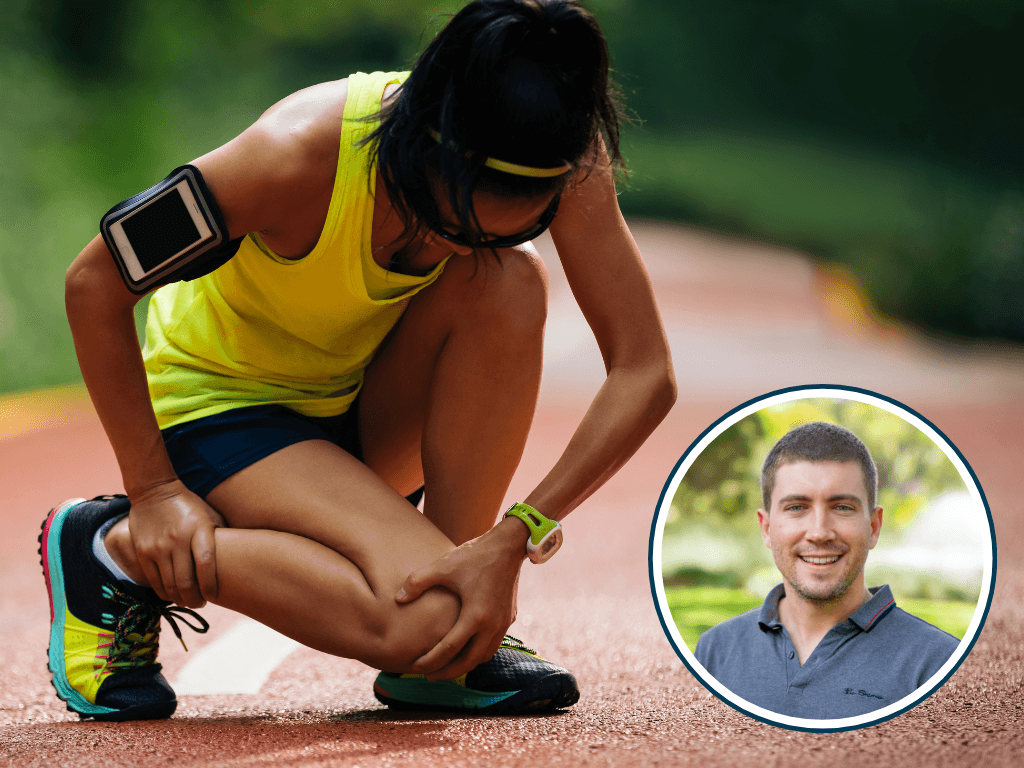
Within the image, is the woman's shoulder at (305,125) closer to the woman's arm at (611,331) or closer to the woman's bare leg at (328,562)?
the woman's arm at (611,331)

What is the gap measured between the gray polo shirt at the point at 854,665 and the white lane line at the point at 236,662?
89 cm

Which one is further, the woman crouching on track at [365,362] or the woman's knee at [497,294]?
the woman's knee at [497,294]

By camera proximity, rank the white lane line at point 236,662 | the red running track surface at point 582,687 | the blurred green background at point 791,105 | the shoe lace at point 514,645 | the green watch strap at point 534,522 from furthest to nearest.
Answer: the blurred green background at point 791,105, the white lane line at point 236,662, the shoe lace at point 514,645, the green watch strap at point 534,522, the red running track surface at point 582,687

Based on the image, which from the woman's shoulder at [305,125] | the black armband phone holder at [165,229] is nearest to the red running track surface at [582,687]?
the black armband phone holder at [165,229]

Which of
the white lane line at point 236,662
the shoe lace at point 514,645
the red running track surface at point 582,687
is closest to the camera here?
the red running track surface at point 582,687

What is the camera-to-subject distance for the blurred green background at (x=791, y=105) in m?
9.20

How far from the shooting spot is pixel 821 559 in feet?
3.99

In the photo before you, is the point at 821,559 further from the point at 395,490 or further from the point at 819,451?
the point at 395,490

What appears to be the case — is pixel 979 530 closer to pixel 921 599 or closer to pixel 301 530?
pixel 921 599

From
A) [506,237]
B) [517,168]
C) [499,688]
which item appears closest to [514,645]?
[499,688]

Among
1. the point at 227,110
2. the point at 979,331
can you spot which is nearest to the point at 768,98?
the point at 979,331

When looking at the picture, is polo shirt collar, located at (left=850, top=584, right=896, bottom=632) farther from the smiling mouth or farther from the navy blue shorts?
the navy blue shorts

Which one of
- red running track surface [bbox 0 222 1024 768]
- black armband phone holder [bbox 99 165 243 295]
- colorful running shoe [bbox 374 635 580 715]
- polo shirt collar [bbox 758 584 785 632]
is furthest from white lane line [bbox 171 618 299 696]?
polo shirt collar [bbox 758 584 785 632]

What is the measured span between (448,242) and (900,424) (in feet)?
2.08
